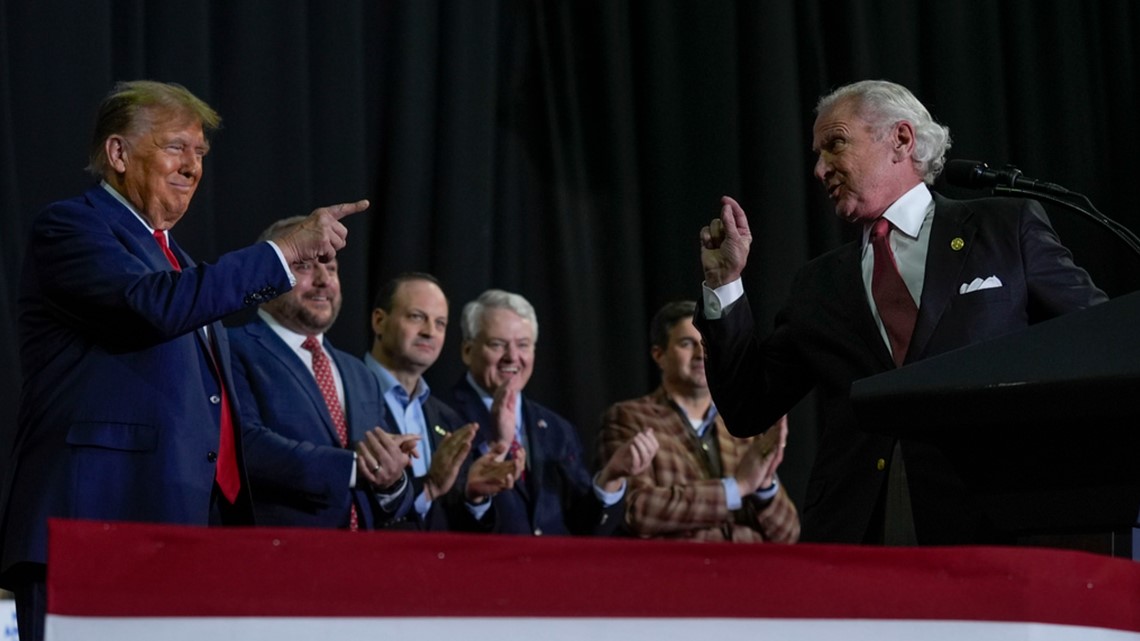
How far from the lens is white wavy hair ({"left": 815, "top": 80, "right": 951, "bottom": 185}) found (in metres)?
2.60

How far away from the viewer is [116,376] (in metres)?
2.26

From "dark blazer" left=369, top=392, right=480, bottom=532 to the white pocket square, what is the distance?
1.53 m

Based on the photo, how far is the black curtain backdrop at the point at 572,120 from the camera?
398 centimetres

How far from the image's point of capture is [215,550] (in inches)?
46.6

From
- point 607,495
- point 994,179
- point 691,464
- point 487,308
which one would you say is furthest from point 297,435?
point 994,179

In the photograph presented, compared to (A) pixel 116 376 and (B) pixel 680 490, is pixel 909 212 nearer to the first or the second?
(A) pixel 116 376

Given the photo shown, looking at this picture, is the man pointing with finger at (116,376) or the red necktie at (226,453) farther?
the red necktie at (226,453)

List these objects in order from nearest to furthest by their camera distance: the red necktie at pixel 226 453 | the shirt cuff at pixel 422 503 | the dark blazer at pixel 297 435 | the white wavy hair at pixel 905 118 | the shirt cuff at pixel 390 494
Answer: the red necktie at pixel 226 453, the white wavy hair at pixel 905 118, the dark blazer at pixel 297 435, the shirt cuff at pixel 390 494, the shirt cuff at pixel 422 503

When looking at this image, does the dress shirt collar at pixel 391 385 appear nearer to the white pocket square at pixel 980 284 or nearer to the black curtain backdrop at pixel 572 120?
the black curtain backdrop at pixel 572 120

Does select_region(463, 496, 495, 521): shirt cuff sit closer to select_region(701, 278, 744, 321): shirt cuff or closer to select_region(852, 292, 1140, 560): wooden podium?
select_region(701, 278, 744, 321): shirt cuff

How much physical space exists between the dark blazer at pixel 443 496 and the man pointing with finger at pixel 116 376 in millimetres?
1045

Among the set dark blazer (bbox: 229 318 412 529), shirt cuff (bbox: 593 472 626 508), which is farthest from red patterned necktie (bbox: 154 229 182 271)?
shirt cuff (bbox: 593 472 626 508)

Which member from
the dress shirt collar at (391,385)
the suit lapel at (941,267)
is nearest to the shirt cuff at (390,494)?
the dress shirt collar at (391,385)

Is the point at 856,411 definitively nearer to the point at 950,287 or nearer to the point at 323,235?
the point at 950,287
